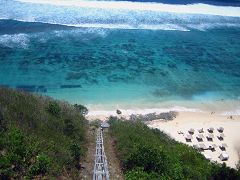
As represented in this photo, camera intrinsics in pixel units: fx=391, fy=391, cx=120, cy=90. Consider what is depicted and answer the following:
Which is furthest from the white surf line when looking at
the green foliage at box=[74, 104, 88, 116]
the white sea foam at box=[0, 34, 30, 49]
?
the green foliage at box=[74, 104, 88, 116]

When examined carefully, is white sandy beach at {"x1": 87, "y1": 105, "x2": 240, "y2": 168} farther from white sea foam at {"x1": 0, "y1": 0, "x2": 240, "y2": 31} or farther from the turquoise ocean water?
white sea foam at {"x1": 0, "y1": 0, "x2": 240, "y2": 31}

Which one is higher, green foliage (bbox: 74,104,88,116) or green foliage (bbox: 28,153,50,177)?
green foliage (bbox: 28,153,50,177)

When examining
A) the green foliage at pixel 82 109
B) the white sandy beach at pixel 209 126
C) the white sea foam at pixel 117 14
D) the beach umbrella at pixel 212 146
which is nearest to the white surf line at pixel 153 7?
the white sea foam at pixel 117 14

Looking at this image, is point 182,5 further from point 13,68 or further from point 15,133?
point 15,133

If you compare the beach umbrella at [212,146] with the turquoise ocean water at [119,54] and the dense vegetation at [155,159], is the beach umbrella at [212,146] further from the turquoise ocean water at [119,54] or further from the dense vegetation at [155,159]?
the turquoise ocean water at [119,54]

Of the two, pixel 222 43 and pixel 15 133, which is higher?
pixel 15 133

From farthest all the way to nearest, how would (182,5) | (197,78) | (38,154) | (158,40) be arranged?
1. (182,5)
2. (158,40)
3. (197,78)
4. (38,154)

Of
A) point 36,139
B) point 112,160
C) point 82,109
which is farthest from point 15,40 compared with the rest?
point 36,139

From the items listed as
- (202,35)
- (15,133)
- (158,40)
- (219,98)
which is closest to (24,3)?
(158,40)
